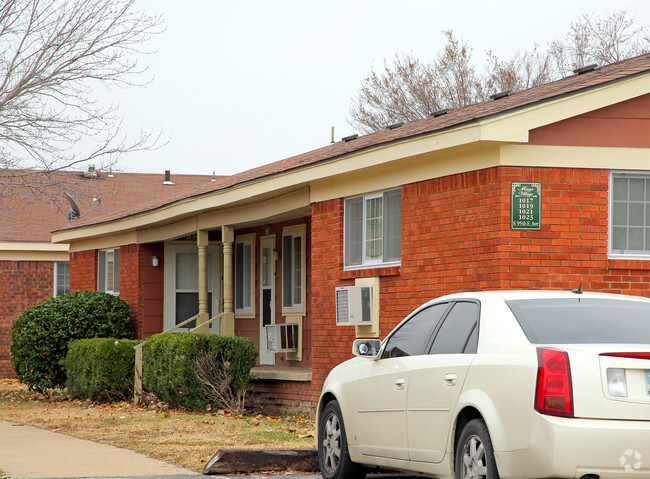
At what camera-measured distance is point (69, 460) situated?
33.1 ft

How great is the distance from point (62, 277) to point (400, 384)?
21.1 meters

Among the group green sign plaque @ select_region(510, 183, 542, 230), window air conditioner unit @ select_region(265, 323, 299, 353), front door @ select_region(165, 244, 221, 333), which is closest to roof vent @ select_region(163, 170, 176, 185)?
front door @ select_region(165, 244, 221, 333)

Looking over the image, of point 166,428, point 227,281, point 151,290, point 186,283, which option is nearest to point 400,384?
point 166,428

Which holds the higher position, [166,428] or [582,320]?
[582,320]

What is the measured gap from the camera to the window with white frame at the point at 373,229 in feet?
43.2

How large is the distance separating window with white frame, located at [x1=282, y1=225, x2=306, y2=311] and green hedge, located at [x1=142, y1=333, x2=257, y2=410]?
203 centimetres

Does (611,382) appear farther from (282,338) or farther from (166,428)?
(282,338)

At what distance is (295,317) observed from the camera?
1744cm

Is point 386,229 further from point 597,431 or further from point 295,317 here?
point 597,431

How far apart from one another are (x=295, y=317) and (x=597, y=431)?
11.8m

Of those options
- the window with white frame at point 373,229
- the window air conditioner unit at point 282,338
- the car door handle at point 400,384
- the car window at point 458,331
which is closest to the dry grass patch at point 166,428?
the window air conditioner unit at point 282,338

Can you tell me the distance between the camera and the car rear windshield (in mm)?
6422

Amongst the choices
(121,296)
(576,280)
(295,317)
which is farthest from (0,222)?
(576,280)

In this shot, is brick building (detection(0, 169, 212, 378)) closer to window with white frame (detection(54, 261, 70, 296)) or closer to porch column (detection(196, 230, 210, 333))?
window with white frame (detection(54, 261, 70, 296))
